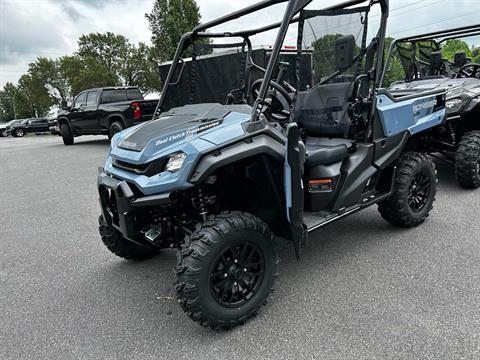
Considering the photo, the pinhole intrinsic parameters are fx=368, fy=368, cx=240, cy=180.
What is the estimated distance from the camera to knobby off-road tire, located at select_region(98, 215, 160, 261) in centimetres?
304

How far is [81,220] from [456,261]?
4057 mm

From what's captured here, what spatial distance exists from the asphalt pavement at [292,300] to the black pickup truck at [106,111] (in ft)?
20.0

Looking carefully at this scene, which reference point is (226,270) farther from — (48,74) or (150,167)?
(48,74)

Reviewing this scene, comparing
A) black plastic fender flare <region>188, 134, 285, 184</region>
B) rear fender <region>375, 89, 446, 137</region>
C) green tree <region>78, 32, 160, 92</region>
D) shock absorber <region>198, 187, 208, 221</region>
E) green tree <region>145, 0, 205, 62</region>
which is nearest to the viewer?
black plastic fender flare <region>188, 134, 285, 184</region>

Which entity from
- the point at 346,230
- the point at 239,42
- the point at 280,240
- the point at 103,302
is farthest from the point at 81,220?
the point at 346,230

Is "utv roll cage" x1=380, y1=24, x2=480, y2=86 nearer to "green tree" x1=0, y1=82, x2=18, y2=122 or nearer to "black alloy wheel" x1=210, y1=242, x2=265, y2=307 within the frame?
"black alloy wheel" x1=210, y1=242, x2=265, y2=307

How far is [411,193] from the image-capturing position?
361cm

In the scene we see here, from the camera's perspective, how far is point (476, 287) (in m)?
2.59

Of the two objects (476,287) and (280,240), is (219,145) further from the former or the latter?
(476,287)

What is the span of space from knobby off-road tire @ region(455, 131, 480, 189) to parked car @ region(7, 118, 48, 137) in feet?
91.1

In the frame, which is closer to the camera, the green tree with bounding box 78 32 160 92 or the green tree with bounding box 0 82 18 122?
the green tree with bounding box 78 32 160 92

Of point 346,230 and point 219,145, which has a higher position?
point 219,145

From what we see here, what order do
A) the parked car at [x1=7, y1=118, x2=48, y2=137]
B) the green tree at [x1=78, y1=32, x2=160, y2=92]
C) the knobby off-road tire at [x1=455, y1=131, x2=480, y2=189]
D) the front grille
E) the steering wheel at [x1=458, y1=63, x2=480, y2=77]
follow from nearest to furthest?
1. the front grille
2. the knobby off-road tire at [x1=455, y1=131, x2=480, y2=189]
3. the steering wheel at [x1=458, y1=63, x2=480, y2=77]
4. the parked car at [x1=7, y1=118, x2=48, y2=137]
5. the green tree at [x1=78, y1=32, x2=160, y2=92]

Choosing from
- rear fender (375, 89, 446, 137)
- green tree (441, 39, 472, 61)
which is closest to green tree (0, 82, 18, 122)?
green tree (441, 39, 472, 61)
